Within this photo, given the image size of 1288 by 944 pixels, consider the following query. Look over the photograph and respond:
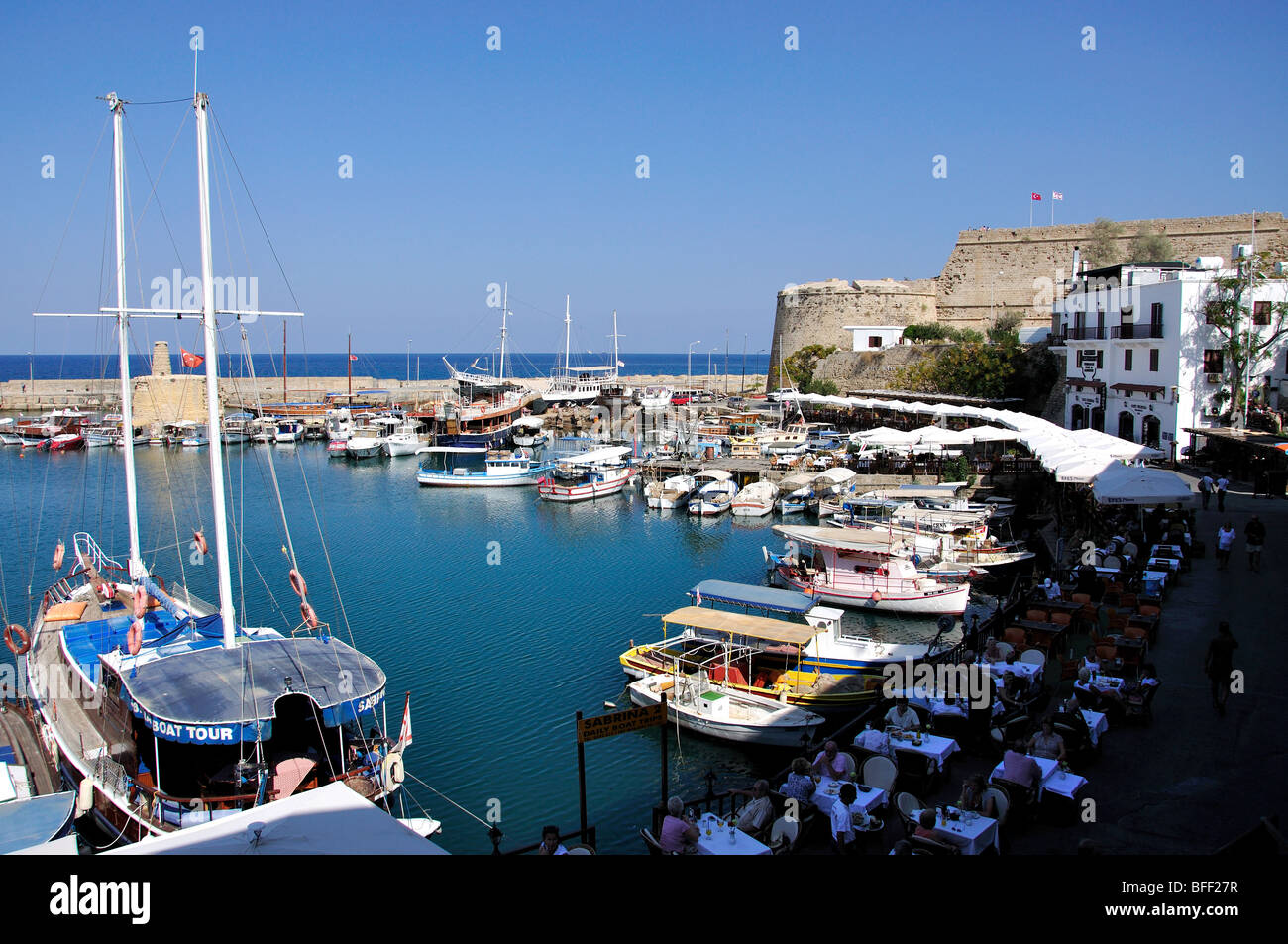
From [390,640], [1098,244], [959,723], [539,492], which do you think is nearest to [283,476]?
[539,492]

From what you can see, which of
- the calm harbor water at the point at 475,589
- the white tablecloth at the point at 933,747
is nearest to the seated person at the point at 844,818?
the white tablecloth at the point at 933,747

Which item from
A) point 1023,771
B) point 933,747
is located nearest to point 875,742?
point 933,747

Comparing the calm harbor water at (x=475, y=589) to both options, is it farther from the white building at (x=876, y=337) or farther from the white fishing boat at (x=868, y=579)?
the white building at (x=876, y=337)

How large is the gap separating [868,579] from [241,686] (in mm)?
14794

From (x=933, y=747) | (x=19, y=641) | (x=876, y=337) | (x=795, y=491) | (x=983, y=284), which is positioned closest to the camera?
(x=933, y=747)

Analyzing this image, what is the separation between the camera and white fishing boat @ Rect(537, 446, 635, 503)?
40.1 metres

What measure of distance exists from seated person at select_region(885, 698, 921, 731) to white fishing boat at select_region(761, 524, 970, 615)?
10550 millimetres

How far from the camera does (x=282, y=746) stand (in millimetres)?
11703

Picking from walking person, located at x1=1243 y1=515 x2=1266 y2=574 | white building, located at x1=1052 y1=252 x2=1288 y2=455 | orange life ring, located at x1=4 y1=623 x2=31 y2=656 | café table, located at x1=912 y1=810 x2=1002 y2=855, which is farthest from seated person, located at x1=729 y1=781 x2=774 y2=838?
white building, located at x1=1052 y1=252 x2=1288 y2=455

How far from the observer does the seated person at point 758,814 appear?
8812 millimetres

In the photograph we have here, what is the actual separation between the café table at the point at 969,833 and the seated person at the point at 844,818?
64 centimetres

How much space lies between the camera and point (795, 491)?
36281 millimetres

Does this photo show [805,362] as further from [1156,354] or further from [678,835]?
[678,835]
